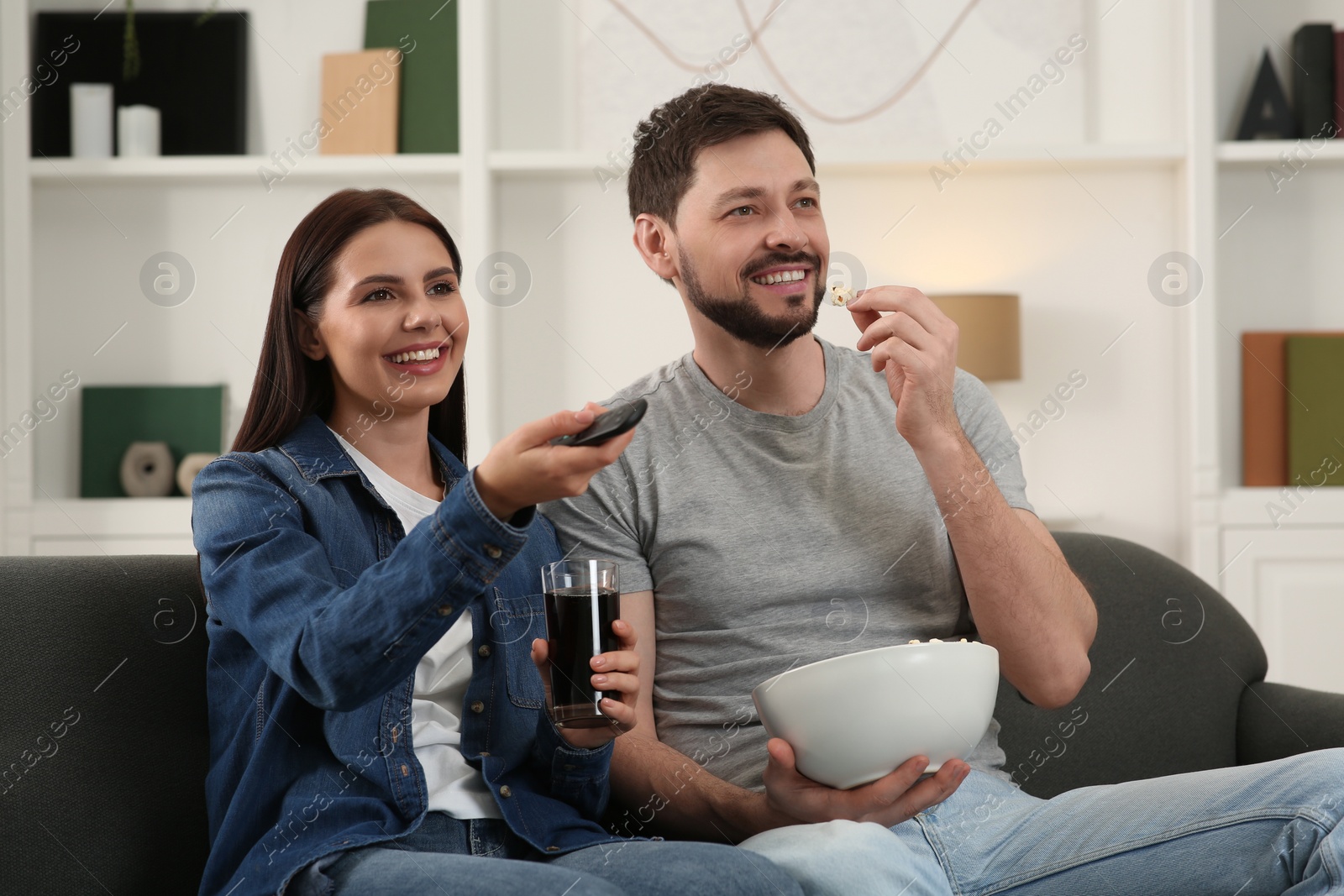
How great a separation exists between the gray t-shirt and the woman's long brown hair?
37 cm

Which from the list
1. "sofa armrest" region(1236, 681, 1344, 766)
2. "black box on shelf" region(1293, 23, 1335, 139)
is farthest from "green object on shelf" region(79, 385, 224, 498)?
"black box on shelf" region(1293, 23, 1335, 139)

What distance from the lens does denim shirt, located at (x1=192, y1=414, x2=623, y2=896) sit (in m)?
1.09

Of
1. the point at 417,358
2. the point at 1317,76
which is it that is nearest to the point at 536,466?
the point at 417,358

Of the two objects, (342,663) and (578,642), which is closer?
(342,663)

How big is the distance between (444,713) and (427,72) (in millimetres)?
2639

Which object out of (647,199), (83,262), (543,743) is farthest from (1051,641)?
(83,262)

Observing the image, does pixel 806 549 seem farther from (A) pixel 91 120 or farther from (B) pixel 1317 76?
(A) pixel 91 120

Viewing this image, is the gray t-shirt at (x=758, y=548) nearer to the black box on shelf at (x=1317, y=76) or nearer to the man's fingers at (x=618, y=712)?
the man's fingers at (x=618, y=712)

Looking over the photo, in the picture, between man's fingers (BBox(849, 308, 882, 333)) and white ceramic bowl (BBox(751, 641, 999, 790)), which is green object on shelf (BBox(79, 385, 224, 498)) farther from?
white ceramic bowl (BBox(751, 641, 999, 790))

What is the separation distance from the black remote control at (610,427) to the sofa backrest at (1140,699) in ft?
2.94

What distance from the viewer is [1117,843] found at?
4.24 feet

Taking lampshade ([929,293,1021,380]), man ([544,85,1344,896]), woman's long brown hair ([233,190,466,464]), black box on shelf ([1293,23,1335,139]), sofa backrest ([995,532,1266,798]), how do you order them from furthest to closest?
1. black box on shelf ([1293,23,1335,139])
2. lampshade ([929,293,1021,380])
3. sofa backrest ([995,532,1266,798])
4. woman's long brown hair ([233,190,466,464])
5. man ([544,85,1344,896])

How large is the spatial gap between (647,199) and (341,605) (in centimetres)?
Result: 93

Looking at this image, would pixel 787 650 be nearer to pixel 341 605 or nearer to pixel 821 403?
pixel 821 403
